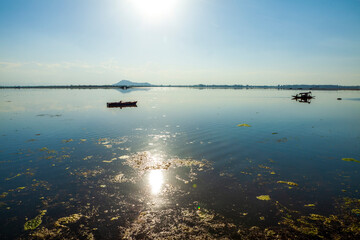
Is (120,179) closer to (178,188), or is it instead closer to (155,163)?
(155,163)

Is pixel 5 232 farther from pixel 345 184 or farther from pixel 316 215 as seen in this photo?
pixel 345 184

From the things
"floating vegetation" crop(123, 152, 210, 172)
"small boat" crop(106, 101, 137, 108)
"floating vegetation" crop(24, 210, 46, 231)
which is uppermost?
"small boat" crop(106, 101, 137, 108)

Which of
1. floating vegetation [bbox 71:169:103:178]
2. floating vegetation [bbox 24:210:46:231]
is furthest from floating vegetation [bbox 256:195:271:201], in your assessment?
floating vegetation [bbox 24:210:46:231]

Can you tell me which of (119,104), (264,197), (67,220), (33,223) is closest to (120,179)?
(67,220)

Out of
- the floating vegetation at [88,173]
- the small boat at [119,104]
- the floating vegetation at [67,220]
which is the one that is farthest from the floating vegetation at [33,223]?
the small boat at [119,104]

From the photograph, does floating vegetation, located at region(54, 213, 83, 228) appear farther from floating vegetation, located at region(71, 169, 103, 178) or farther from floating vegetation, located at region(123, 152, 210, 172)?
floating vegetation, located at region(123, 152, 210, 172)

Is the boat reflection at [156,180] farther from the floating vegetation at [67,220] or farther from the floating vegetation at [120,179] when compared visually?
the floating vegetation at [67,220]

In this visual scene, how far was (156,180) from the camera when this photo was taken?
1460 cm

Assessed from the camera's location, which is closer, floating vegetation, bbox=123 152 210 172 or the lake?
the lake

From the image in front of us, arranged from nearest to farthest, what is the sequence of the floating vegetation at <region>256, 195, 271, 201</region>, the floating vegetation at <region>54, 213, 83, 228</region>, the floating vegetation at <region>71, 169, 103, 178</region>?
the floating vegetation at <region>54, 213, 83, 228</region>
the floating vegetation at <region>256, 195, 271, 201</region>
the floating vegetation at <region>71, 169, 103, 178</region>

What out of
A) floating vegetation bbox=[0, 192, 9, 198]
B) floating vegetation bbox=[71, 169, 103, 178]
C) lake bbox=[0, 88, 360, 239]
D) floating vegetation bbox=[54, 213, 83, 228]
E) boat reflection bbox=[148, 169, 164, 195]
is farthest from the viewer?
floating vegetation bbox=[71, 169, 103, 178]

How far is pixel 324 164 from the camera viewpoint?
58.5 ft

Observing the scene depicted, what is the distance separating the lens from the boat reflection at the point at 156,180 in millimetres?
13270

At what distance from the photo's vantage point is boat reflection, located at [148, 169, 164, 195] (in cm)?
1327
